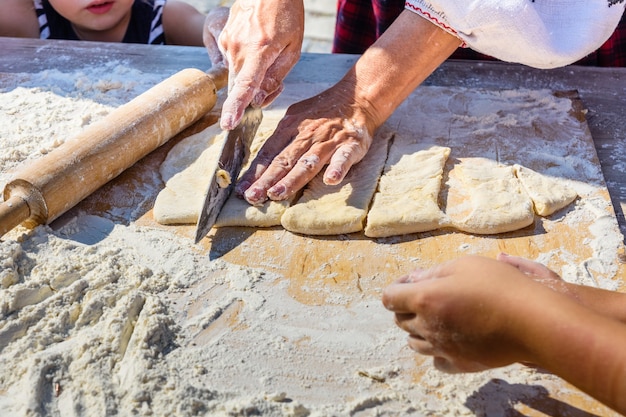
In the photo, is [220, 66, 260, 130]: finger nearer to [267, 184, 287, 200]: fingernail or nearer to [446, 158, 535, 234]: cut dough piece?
[267, 184, 287, 200]: fingernail

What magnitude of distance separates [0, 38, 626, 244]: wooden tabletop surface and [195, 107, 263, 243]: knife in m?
0.59

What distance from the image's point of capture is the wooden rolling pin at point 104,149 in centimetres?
179

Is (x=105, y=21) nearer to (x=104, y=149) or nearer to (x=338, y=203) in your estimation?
(x=104, y=149)

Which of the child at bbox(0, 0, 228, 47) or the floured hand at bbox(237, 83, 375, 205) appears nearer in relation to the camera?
the floured hand at bbox(237, 83, 375, 205)

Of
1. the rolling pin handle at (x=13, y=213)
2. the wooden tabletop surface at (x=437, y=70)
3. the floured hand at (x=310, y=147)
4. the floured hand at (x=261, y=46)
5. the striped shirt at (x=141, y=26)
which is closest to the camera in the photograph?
the rolling pin handle at (x=13, y=213)

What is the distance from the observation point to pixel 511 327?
3.74 feet

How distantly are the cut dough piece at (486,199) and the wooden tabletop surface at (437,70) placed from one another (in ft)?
1.51

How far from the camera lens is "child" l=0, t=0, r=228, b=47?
305cm

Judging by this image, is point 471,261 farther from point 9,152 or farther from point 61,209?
point 9,152

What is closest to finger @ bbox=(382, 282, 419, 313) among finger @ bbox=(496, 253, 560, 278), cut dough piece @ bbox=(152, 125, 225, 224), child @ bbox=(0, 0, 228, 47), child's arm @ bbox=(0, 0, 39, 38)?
finger @ bbox=(496, 253, 560, 278)

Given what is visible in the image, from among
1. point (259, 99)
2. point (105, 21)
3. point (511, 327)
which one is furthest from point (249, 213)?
point (105, 21)

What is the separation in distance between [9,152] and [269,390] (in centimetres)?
133

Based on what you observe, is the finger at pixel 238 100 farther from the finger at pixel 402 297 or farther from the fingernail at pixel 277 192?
the finger at pixel 402 297

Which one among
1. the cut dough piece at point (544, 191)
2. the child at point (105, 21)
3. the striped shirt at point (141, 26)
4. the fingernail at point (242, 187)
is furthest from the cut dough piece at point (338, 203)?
the striped shirt at point (141, 26)
